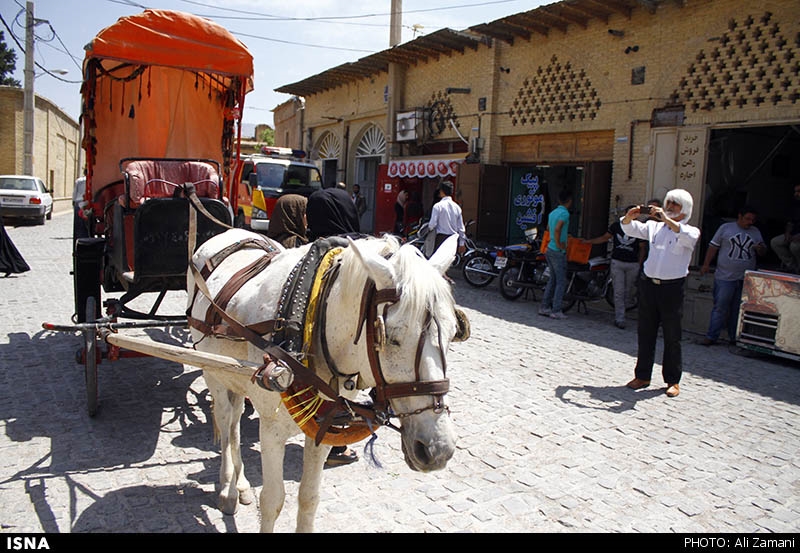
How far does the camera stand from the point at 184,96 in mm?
6652

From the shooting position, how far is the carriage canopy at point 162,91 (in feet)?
17.1

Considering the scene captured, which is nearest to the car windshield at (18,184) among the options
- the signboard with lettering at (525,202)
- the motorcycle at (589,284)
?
the signboard with lettering at (525,202)

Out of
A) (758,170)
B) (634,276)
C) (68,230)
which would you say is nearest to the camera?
(634,276)

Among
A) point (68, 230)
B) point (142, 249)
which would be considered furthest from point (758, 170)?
point (68, 230)

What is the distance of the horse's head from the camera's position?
7.34 ft

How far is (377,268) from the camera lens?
7.45ft

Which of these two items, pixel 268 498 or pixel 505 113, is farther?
pixel 505 113

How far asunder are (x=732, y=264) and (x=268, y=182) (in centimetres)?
1275

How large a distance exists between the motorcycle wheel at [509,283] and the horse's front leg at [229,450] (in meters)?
8.09

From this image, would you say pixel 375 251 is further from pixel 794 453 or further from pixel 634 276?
pixel 634 276

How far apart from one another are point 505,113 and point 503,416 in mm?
10883

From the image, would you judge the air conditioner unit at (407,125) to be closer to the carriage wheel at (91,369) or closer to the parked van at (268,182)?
the parked van at (268,182)

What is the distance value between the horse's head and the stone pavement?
0.70 metres
